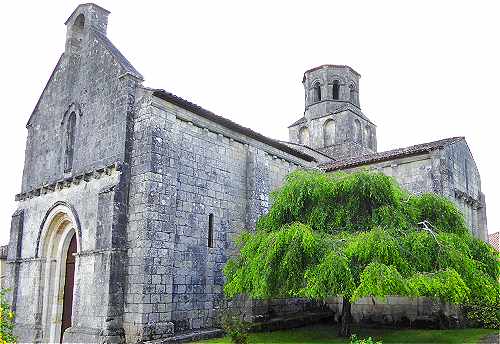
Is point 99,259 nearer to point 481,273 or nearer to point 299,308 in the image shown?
point 299,308

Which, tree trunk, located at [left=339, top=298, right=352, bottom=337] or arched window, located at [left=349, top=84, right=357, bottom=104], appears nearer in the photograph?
tree trunk, located at [left=339, top=298, right=352, bottom=337]

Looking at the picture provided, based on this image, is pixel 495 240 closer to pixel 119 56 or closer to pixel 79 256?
pixel 119 56

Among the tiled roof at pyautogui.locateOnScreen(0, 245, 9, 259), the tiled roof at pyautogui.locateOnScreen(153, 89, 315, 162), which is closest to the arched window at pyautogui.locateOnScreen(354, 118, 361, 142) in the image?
the tiled roof at pyautogui.locateOnScreen(153, 89, 315, 162)

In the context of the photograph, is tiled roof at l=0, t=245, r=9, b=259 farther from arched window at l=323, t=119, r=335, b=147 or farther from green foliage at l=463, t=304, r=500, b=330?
green foliage at l=463, t=304, r=500, b=330

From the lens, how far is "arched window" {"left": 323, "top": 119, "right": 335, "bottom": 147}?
32.2 meters

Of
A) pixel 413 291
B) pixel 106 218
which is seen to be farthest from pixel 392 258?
pixel 106 218

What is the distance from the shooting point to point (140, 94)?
14.7m

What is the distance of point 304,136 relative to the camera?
34.1 meters

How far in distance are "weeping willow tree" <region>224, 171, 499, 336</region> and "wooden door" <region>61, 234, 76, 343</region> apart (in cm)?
621

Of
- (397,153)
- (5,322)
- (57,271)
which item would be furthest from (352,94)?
(5,322)

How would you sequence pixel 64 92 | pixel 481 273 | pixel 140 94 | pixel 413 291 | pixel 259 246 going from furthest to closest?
pixel 64 92 → pixel 140 94 → pixel 259 246 → pixel 481 273 → pixel 413 291

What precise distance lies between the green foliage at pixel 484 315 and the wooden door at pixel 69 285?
13532 mm

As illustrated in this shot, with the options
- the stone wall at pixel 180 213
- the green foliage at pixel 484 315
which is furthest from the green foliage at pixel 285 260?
the green foliage at pixel 484 315

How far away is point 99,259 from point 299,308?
8194mm
